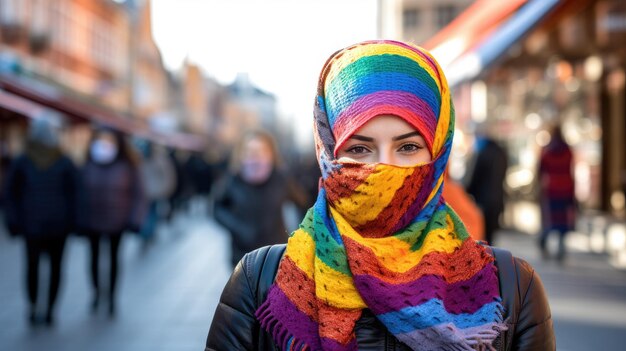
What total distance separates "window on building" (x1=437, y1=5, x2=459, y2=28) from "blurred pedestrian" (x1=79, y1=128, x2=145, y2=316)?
6261cm

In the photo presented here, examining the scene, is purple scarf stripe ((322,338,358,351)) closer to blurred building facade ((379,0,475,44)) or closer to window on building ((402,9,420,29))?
blurred building facade ((379,0,475,44))

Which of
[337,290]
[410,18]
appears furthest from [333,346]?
[410,18]

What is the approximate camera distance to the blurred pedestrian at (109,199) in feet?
29.6

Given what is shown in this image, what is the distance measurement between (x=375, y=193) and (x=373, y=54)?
305 millimetres

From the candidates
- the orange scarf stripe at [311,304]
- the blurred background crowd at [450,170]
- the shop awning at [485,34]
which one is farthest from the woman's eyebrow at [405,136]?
the shop awning at [485,34]

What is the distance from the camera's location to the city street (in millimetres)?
7656

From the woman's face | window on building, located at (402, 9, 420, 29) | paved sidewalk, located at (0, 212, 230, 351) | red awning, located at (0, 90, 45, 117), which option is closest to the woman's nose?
the woman's face

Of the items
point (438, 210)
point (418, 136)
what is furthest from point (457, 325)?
point (418, 136)

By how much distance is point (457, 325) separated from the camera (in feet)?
6.62

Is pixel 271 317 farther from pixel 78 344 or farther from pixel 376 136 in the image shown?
pixel 78 344

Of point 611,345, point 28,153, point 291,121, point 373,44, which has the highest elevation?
point 291,121

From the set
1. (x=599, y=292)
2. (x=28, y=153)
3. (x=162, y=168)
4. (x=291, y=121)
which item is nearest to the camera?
(x=28, y=153)

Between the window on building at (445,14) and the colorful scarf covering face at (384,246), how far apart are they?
2731 inches

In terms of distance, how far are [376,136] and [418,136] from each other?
9 centimetres
